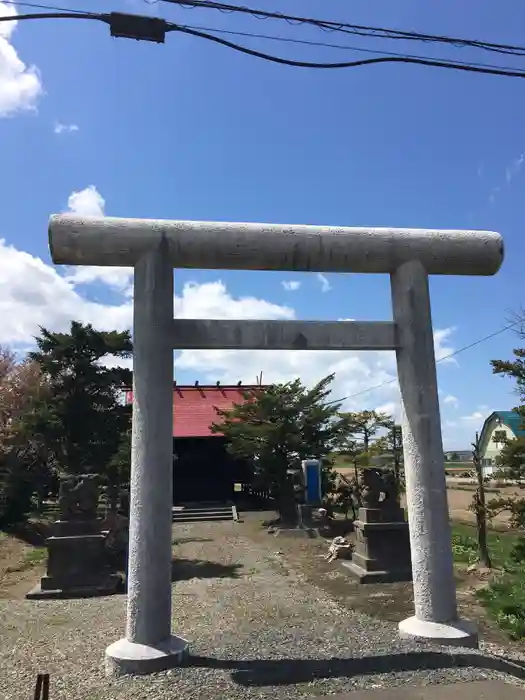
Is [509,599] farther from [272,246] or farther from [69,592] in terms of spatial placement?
[69,592]

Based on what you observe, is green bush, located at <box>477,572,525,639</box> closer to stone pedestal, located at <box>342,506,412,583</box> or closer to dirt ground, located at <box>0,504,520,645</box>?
dirt ground, located at <box>0,504,520,645</box>

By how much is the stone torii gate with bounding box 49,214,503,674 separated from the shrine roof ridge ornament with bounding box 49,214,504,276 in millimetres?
11

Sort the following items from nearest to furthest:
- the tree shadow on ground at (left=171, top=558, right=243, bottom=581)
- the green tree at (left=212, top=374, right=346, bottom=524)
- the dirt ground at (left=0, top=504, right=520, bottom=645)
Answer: the dirt ground at (left=0, top=504, right=520, bottom=645)
the tree shadow on ground at (left=171, top=558, right=243, bottom=581)
the green tree at (left=212, top=374, right=346, bottom=524)

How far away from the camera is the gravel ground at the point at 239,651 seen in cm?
436

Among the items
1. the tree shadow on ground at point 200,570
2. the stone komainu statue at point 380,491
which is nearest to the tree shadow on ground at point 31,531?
the tree shadow on ground at point 200,570

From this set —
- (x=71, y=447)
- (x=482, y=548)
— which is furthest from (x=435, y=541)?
(x=71, y=447)

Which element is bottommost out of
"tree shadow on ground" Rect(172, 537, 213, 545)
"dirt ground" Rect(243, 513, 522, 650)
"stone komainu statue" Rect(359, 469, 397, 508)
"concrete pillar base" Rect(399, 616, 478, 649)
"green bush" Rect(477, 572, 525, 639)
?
"dirt ground" Rect(243, 513, 522, 650)

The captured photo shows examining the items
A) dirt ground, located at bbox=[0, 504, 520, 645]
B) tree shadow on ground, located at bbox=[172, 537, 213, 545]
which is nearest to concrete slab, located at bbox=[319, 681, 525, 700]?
dirt ground, located at bbox=[0, 504, 520, 645]

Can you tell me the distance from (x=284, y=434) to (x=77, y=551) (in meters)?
9.11

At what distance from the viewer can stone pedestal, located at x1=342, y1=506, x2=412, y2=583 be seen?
34.9 ft

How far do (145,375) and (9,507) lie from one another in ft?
49.1

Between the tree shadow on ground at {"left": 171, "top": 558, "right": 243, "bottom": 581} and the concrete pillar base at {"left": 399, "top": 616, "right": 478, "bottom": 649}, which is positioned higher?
the concrete pillar base at {"left": 399, "top": 616, "right": 478, "bottom": 649}

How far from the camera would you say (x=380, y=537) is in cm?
1112

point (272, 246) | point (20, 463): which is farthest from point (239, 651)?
point (20, 463)
